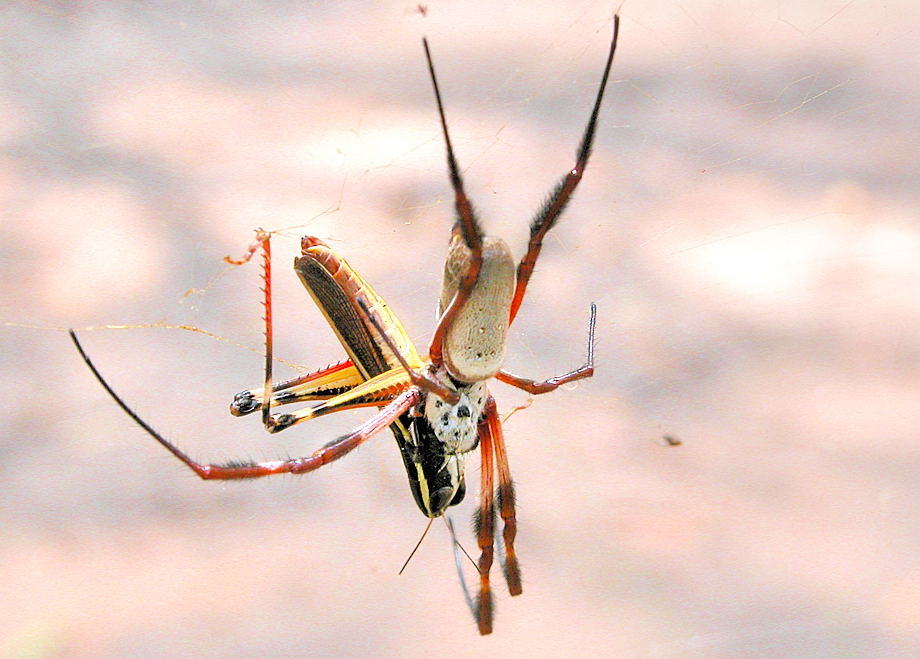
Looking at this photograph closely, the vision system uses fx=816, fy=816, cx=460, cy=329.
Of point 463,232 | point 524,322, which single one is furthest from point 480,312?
point 524,322

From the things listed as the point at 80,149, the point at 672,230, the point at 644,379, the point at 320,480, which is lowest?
the point at 320,480

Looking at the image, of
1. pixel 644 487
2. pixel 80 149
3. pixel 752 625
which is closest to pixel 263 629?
pixel 644 487

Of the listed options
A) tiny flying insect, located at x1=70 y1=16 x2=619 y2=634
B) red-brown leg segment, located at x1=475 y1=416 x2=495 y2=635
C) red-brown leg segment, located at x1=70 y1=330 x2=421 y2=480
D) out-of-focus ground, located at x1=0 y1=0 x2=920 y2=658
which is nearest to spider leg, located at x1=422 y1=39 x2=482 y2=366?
tiny flying insect, located at x1=70 y1=16 x2=619 y2=634

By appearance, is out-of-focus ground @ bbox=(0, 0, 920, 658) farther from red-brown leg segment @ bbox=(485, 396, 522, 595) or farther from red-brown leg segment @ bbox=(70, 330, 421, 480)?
red-brown leg segment @ bbox=(70, 330, 421, 480)

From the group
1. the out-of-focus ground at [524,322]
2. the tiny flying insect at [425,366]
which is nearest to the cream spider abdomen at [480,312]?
the tiny flying insect at [425,366]

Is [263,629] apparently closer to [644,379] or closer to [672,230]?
[644,379]

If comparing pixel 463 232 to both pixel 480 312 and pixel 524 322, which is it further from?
pixel 524 322
